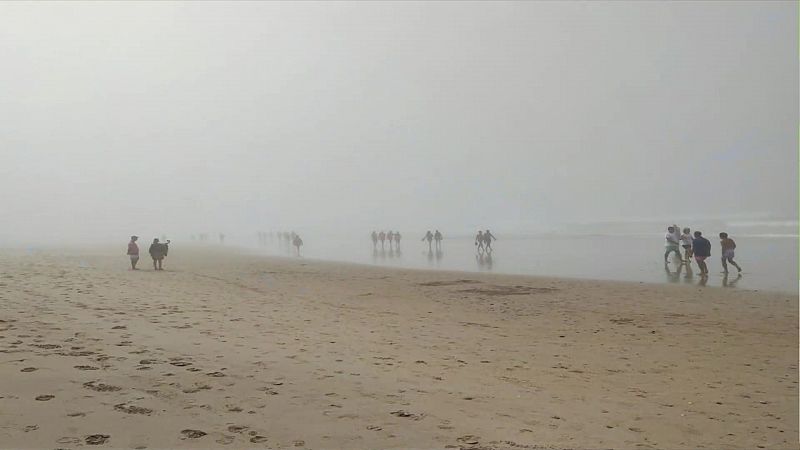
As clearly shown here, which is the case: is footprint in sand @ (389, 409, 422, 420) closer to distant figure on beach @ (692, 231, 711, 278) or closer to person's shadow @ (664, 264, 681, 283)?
person's shadow @ (664, 264, 681, 283)

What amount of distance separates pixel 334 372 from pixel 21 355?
13.7ft

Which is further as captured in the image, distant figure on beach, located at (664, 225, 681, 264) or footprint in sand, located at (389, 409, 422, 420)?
distant figure on beach, located at (664, 225, 681, 264)

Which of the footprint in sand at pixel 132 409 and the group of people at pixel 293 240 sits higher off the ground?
the group of people at pixel 293 240

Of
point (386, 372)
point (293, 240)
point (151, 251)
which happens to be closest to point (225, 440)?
point (386, 372)

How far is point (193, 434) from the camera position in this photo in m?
4.59

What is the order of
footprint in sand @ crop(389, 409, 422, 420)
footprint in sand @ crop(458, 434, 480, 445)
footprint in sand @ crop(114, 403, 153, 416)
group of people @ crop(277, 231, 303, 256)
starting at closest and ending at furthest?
footprint in sand @ crop(458, 434, 480, 445), footprint in sand @ crop(114, 403, 153, 416), footprint in sand @ crop(389, 409, 422, 420), group of people @ crop(277, 231, 303, 256)

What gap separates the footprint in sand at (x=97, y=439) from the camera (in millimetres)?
4250

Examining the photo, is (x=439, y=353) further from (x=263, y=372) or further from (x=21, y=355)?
(x=21, y=355)

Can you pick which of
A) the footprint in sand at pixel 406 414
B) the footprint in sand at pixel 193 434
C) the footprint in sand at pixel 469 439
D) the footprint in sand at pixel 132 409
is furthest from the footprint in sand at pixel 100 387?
the footprint in sand at pixel 469 439

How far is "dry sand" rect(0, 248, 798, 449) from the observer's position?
489 cm

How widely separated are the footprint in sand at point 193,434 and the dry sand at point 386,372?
1.1 inches

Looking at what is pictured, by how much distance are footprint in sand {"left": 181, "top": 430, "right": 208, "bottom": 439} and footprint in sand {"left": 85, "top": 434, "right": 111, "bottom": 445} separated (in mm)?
630

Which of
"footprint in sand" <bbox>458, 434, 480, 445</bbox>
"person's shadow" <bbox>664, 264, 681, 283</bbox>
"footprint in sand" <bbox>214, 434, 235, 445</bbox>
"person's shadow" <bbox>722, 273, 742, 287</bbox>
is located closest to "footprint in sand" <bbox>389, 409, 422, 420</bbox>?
"footprint in sand" <bbox>458, 434, 480, 445</bbox>

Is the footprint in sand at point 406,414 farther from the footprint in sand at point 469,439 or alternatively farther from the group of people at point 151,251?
the group of people at point 151,251
